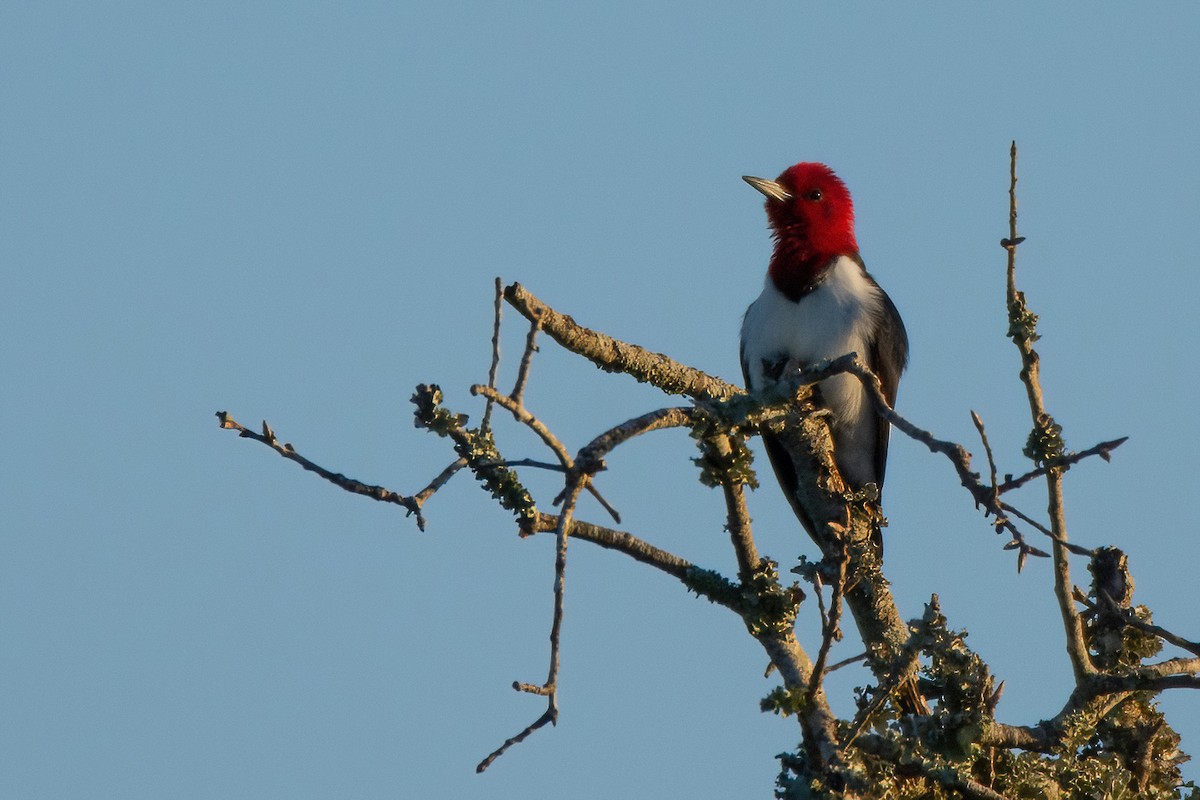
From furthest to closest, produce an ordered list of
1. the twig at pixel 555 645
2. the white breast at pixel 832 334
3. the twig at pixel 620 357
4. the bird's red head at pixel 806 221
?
the bird's red head at pixel 806 221 < the white breast at pixel 832 334 < the twig at pixel 620 357 < the twig at pixel 555 645

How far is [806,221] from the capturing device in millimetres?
7312

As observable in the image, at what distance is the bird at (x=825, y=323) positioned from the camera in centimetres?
671

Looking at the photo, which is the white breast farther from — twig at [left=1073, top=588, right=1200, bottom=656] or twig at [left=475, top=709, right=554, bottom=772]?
twig at [left=475, top=709, right=554, bottom=772]

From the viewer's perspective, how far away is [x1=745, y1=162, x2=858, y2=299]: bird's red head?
7.07 metres

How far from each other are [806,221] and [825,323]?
0.81m

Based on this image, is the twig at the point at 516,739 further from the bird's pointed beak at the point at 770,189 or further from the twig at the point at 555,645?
the bird's pointed beak at the point at 770,189

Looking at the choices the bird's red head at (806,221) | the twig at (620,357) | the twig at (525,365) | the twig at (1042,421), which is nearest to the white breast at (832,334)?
the bird's red head at (806,221)

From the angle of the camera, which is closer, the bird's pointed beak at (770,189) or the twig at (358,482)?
the twig at (358,482)

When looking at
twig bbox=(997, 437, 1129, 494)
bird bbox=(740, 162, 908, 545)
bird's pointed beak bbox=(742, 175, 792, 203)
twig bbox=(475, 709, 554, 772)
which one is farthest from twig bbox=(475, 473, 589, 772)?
bird's pointed beak bbox=(742, 175, 792, 203)

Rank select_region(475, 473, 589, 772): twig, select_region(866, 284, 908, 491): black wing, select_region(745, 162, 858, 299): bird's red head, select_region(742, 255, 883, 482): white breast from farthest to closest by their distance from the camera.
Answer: select_region(745, 162, 858, 299): bird's red head, select_region(866, 284, 908, 491): black wing, select_region(742, 255, 883, 482): white breast, select_region(475, 473, 589, 772): twig

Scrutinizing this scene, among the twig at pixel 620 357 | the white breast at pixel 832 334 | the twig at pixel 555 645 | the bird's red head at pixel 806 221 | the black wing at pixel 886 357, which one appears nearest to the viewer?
the twig at pixel 555 645

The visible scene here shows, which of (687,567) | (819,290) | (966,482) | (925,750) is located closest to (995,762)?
(925,750)

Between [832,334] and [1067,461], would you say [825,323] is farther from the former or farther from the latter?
[1067,461]

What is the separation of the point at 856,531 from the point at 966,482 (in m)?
2.06
